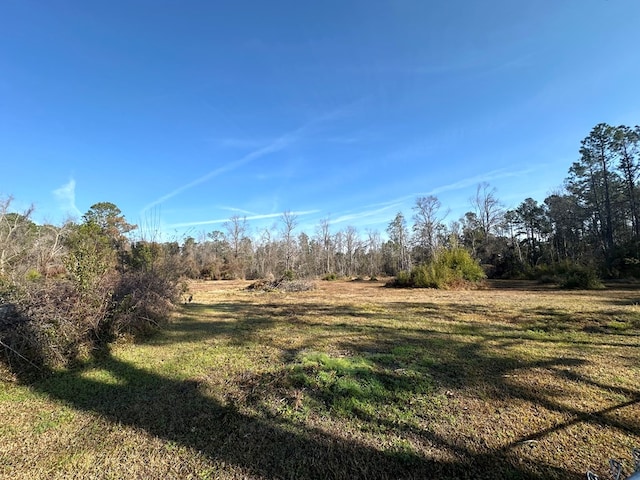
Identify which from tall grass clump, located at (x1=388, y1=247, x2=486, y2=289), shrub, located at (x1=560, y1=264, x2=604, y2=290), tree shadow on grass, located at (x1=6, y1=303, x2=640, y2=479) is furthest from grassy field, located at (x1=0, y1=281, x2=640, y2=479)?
tall grass clump, located at (x1=388, y1=247, x2=486, y2=289)

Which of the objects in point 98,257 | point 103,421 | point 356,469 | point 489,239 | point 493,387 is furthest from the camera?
point 489,239

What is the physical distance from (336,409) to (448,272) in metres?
11.9

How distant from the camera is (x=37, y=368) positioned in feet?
10.3

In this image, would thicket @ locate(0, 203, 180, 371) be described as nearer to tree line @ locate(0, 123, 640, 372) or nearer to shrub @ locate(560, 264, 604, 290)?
tree line @ locate(0, 123, 640, 372)

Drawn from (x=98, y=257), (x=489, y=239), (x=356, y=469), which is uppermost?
(x=489, y=239)

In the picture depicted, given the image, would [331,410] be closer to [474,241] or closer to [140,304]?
[140,304]

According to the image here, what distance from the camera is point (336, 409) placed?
2291mm

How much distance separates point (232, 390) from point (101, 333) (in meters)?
2.64

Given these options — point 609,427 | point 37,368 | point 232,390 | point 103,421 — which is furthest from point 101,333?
point 609,427

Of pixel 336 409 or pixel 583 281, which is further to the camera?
pixel 583 281

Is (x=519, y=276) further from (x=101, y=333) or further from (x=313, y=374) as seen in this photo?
(x=101, y=333)

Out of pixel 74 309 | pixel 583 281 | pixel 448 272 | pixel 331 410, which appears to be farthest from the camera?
pixel 448 272

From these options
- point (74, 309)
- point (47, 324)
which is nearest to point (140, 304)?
point (74, 309)

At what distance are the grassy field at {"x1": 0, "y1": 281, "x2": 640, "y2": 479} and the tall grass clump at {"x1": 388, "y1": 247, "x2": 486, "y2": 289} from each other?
8.49 meters
